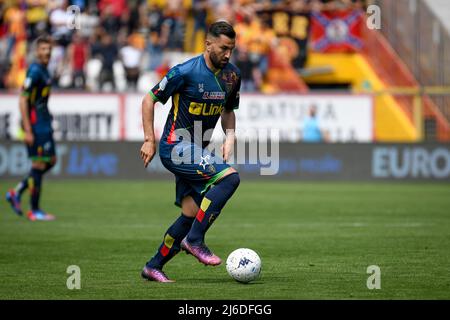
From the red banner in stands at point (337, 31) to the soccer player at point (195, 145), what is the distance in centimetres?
2119

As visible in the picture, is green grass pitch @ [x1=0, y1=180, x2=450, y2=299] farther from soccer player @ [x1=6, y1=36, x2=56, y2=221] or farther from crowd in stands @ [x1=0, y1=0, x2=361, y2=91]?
crowd in stands @ [x1=0, y1=0, x2=361, y2=91]

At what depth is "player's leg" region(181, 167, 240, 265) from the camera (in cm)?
902

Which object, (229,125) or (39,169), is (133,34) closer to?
(39,169)

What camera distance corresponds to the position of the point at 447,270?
9773mm

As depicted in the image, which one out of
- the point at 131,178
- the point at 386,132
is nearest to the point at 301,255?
the point at 131,178

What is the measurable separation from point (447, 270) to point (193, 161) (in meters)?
2.76

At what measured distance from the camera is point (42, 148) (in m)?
16.2

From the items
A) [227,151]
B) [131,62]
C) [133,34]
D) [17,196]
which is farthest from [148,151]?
[133,34]

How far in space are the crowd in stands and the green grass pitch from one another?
6806 mm

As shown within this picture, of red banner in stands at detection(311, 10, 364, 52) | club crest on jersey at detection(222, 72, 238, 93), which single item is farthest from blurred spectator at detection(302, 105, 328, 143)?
club crest on jersey at detection(222, 72, 238, 93)

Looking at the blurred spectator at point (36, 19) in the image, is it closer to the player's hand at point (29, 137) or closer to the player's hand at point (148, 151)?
the player's hand at point (29, 137)

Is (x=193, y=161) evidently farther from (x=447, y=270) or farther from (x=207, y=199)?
(x=447, y=270)

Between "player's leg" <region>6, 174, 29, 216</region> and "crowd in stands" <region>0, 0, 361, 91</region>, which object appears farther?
"crowd in stands" <region>0, 0, 361, 91</region>

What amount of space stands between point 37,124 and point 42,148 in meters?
0.42
